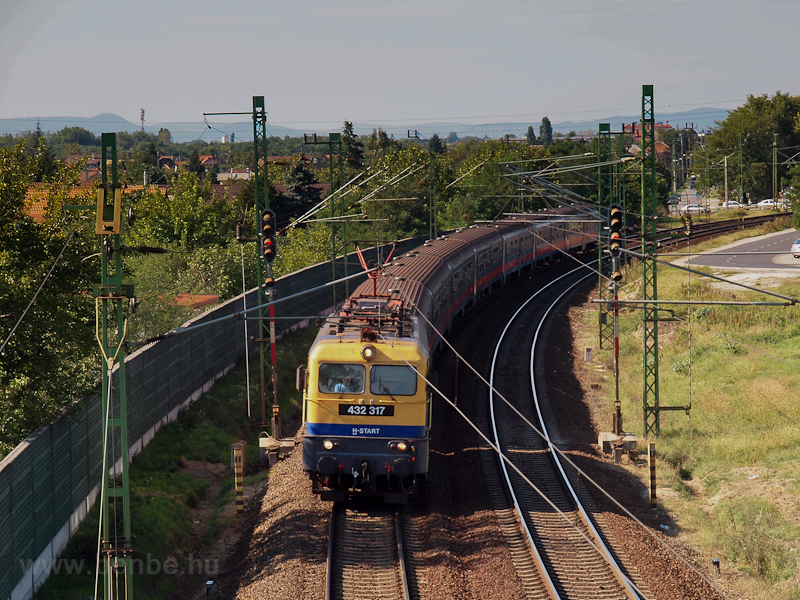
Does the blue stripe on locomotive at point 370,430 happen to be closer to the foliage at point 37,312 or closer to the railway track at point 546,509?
the railway track at point 546,509

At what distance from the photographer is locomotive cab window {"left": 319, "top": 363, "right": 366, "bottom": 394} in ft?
52.6

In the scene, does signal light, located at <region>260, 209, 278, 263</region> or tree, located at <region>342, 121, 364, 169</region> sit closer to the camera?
signal light, located at <region>260, 209, 278, 263</region>

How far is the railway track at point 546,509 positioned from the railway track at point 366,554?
7.41 ft

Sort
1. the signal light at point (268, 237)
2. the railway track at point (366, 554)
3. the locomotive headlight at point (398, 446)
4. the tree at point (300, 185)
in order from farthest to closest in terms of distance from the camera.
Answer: the tree at point (300, 185) < the signal light at point (268, 237) < the locomotive headlight at point (398, 446) < the railway track at point (366, 554)

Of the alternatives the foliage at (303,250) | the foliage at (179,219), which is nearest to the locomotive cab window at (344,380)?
the foliage at (303,250)

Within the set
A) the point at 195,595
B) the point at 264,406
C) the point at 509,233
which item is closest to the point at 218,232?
the point at 509,233

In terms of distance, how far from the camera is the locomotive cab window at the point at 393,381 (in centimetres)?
1594

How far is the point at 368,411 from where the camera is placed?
1592cm

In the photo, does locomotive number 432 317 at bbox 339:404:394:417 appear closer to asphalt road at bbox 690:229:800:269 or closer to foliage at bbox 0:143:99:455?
foliage at bbox 0:143:99:455

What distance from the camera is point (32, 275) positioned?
16422 millimetres

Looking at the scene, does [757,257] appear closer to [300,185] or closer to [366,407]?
[300,185]

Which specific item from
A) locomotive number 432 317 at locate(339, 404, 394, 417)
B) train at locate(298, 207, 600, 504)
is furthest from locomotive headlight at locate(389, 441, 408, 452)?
locomotive number 432 317 at locate(339, 404, 394, 417)

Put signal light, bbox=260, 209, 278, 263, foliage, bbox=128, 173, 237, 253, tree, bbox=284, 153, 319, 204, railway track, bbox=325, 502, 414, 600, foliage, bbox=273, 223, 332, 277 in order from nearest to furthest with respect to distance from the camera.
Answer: railway track, bbox=325, 502, 414, 600, signal light, bbox=260, 209, 278, 263, foliage, bbox=273, 223, 332, 277, foliage, bbox=128, 173, 237, 253, tree, bbox=284, 153, 319, 204

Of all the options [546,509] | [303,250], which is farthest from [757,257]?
[546,509]
